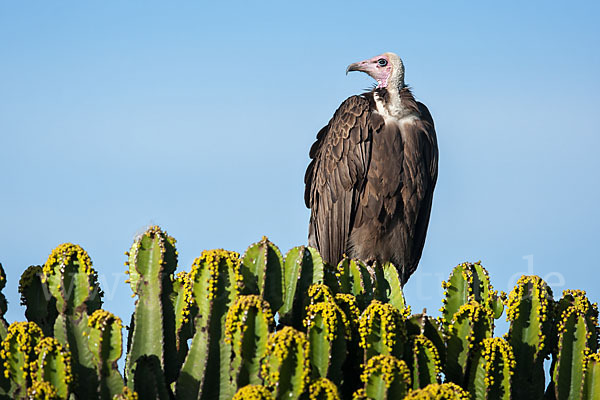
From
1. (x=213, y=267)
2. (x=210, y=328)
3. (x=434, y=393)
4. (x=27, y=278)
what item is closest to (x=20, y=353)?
(x=27, y=278)

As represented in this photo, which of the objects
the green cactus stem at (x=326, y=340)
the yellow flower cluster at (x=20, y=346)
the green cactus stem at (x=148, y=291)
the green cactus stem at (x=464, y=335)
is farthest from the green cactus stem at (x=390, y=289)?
the yellow flower cluster at (x=20, y=346)

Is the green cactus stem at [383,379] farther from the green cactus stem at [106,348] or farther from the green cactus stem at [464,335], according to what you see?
the green cactus stem at [106,348]

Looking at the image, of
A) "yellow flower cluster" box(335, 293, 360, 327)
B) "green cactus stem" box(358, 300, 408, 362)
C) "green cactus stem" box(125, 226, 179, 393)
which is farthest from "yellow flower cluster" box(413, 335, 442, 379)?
"green cactus stem" box(125, 226, 179, 393)

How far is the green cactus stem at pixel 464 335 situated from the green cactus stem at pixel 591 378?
2.16 ft

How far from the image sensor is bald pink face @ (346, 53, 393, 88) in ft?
30.8

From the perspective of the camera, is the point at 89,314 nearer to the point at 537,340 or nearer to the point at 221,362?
the point at 221,362

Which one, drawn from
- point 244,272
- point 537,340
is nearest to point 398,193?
point 537,340

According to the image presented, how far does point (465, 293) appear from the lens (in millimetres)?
6266

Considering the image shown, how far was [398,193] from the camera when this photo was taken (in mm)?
8812

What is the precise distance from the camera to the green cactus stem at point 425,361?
5.62m

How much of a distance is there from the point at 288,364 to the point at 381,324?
86 cm

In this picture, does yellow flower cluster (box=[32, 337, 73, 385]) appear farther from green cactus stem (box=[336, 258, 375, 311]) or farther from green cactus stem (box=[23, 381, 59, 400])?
green cactus stem (box=[336, 258, 375, 311])

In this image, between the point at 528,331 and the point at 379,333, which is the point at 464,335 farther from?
the point at 379,333

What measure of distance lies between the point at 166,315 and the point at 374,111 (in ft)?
13.0
